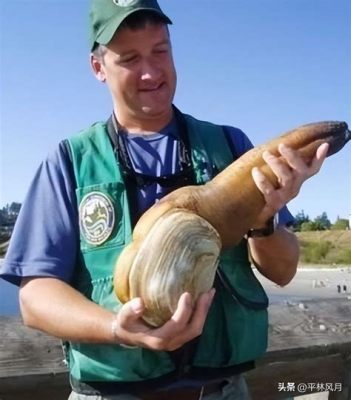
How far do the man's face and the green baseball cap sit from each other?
0.11 feet

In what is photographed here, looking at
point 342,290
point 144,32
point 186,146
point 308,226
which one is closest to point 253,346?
point 186,146

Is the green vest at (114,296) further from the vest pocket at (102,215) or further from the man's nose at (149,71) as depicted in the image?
the man's nose at (149,71)

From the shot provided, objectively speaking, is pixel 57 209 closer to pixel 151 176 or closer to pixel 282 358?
pixel 151 176

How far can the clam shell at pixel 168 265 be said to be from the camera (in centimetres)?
193

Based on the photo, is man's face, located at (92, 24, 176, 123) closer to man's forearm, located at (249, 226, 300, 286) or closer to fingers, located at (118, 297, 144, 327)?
man's forearm, located at (249, 226, 300, 286)

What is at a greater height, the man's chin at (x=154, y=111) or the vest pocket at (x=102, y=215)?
the man's chin at (x=154, y=111)

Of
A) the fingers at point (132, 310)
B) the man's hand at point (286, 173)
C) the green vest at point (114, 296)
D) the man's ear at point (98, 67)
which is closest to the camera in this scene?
the fingers at point (132, 310)

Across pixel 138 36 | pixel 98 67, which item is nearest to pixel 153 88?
pixel 138 36

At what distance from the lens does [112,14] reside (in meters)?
2.61

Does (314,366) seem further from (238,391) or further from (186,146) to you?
(186,146)

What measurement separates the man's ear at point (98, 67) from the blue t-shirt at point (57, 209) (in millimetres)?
271

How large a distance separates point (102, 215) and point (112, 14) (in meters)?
0.75

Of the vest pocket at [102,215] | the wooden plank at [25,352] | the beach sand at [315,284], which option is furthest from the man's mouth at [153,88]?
the beach sand at [315,284]

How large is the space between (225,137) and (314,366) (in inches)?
68.8
